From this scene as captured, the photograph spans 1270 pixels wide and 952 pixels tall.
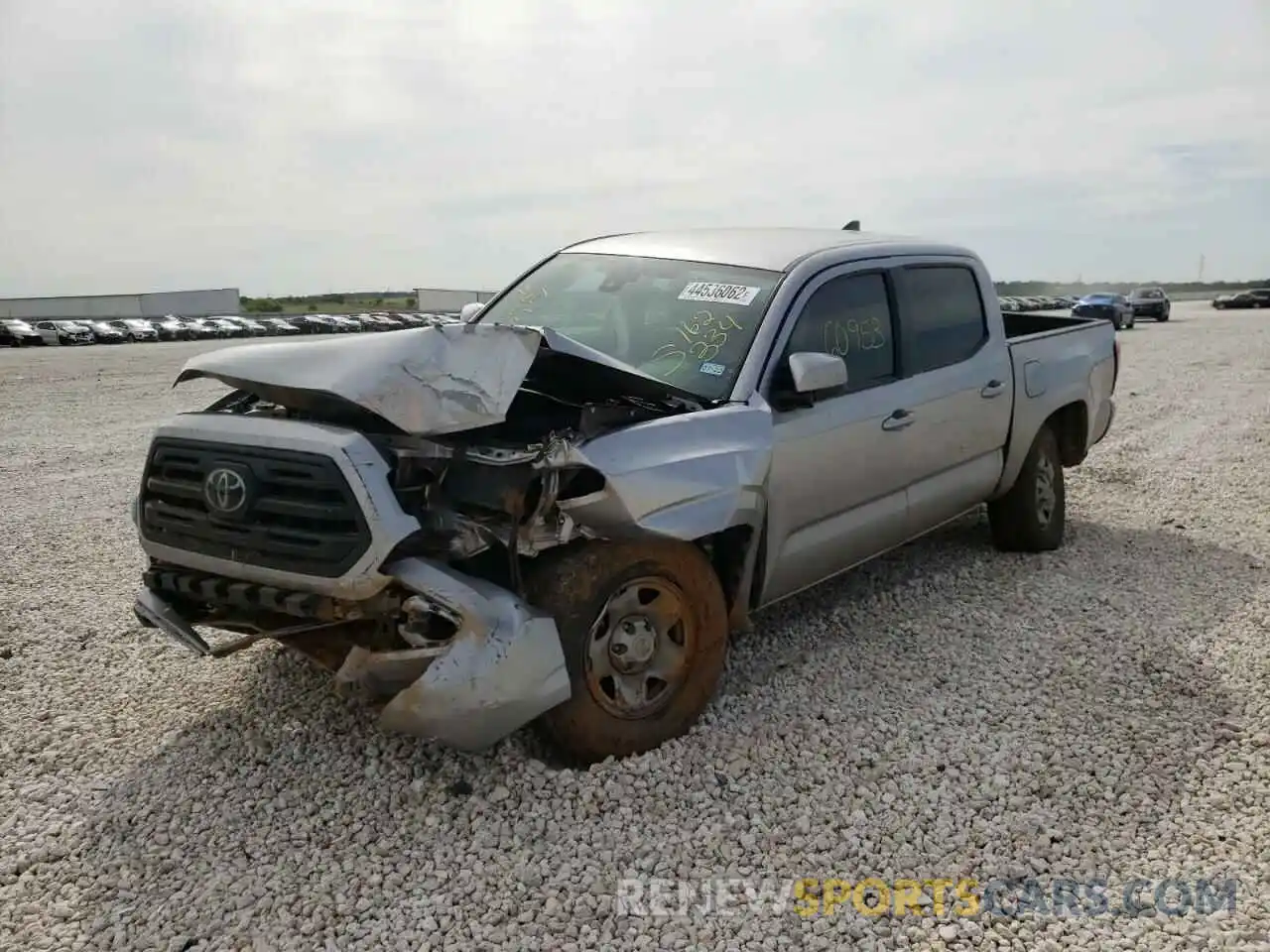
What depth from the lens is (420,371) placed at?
124 inches

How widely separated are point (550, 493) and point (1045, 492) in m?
4.06

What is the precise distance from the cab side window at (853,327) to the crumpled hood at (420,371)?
1.08 m

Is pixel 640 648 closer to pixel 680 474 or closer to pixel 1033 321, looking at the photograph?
pixel 680 474

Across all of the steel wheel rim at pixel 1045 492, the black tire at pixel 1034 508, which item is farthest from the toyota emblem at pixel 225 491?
the steel wheel rim at pixel 1045 492

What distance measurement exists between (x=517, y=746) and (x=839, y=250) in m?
2.61

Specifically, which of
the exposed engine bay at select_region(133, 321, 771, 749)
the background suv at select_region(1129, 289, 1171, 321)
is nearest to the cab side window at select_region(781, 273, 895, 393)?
the exposed engine bay at select_region(133, 321, 771, 749)

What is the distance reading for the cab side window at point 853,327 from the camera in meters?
4.24

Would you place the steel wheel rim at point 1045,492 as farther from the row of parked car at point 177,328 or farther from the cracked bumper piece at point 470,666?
the row of parked car at point 177,328

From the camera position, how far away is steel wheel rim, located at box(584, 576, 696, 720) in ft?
11.0

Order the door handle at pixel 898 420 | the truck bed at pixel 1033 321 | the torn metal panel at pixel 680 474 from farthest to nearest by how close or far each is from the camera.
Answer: the truck bed at pixel 1033 321
the door handle at pixel 898 420
the torn metal panel at pixel 680 474

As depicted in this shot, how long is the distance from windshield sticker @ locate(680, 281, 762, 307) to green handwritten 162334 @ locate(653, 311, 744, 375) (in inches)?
3.4

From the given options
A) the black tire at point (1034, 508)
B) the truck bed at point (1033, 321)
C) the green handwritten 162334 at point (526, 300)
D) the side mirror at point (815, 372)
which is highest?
the green handwritten 162334 at point (526, 300)

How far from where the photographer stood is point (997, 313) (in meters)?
5.54

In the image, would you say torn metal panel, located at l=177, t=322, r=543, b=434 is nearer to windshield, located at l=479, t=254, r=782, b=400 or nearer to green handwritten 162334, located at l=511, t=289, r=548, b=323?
windshield, located at l=479, t=254, r=782, b=400
